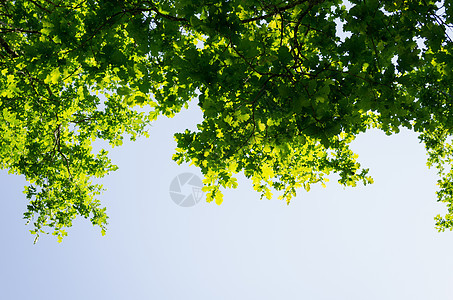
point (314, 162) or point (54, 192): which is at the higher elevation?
point (54, 192)

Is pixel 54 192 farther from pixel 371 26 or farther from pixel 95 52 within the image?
pixel 371 26

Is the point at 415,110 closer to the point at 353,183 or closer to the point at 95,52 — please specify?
the point at 353,183

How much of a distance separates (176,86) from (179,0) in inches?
40.0

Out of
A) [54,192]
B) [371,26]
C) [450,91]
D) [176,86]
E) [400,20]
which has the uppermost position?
[54,192]

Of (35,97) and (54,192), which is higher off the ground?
(35,97)

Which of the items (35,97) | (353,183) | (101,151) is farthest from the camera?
(101,151)

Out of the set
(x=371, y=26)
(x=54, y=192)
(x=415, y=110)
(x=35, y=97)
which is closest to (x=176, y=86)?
(x=371, y=26)

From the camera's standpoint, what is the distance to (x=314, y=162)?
21.7 feet

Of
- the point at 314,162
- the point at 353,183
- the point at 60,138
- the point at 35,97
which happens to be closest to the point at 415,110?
the point at 353,183

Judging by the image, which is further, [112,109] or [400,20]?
[112,109]

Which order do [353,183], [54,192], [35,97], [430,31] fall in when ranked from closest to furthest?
1. [430,31]
2. [353,183]
3. [35,97]
4. [54,192]

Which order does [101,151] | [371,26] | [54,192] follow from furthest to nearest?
[101,151] < [54,192] < [371,26]

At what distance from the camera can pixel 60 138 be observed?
864 centimetres

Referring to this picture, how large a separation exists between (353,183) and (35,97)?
853 centimetres
